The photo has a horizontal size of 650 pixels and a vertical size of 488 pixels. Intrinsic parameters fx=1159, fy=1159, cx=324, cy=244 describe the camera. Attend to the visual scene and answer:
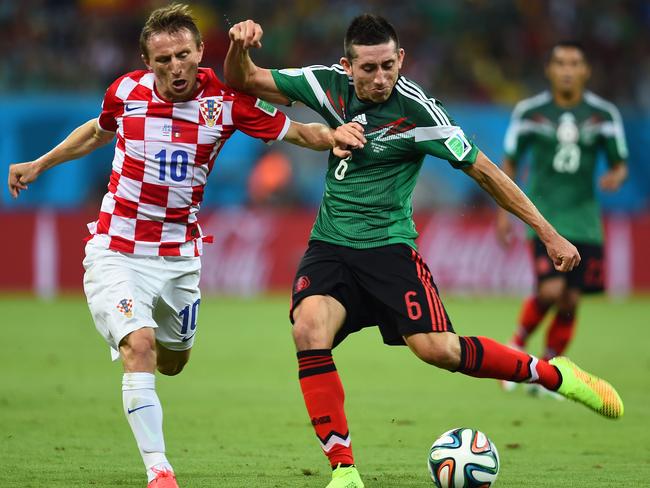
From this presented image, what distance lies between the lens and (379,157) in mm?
6172

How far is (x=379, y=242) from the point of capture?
20.3 ft

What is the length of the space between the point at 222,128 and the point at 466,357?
1.78 m

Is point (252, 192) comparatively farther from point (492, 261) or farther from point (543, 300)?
point (543, 300)

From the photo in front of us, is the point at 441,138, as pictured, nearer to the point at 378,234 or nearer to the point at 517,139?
the point at 378,234

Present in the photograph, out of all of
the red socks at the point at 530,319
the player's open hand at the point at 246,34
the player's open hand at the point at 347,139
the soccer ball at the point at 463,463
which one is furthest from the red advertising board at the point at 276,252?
the soccer ball at the point at 463,463

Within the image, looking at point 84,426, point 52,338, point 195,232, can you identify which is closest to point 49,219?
point 52,338

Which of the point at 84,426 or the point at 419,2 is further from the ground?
the point at 419,2

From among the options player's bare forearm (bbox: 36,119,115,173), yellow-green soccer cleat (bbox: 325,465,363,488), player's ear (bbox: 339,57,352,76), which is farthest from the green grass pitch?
player's ear (bbox: 339,57,352,76)

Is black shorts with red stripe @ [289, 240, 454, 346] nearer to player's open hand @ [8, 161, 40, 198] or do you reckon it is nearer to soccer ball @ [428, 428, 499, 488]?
soccer ball @ [428, 428, 499, 488]

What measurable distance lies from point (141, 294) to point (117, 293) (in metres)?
0.17

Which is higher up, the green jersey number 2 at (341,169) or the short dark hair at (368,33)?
the short dark hair at (368,33)

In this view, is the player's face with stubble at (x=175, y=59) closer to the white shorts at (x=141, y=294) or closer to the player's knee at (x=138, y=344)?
the white shorts at (x=141, y=294)

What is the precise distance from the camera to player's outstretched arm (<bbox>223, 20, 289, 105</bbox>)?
20.2ft

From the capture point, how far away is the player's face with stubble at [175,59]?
599 cm
